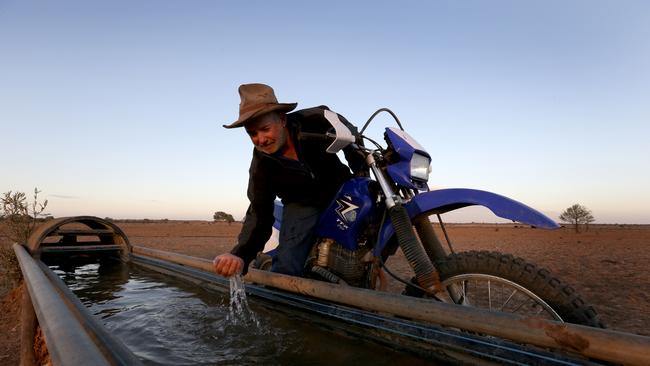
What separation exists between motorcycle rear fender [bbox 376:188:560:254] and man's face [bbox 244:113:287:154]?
993 mm

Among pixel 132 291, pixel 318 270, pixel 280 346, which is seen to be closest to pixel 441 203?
pixel 318 270

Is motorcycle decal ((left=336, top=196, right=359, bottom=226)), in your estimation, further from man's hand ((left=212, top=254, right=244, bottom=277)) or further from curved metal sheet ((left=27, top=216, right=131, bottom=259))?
curved metal sheet ((left=27, top=216, right=131, bottom=259))

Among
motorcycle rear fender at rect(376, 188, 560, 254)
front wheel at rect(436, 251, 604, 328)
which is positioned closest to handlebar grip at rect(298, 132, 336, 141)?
motorcycle rear fender at rect(376, 188, 560, 254)

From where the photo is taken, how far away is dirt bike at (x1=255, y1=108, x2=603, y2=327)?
1.91 metres

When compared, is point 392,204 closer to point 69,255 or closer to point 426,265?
point 426,265

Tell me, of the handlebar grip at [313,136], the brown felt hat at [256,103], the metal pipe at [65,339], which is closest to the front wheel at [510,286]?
the handlebar grip at [313,136]

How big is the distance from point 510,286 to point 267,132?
184 cm

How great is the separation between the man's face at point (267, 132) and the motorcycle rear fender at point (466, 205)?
993 mm

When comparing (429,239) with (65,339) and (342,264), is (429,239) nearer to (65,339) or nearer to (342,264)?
(342,264)

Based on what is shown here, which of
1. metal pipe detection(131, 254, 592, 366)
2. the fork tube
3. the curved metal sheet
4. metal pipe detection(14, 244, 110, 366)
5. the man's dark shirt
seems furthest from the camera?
the curved metal sheet

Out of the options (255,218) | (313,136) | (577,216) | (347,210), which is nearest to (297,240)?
(255,218)

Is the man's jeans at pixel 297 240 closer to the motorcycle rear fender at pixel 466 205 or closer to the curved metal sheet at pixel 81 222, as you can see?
the motorcycle rear fender at pixel 466 205

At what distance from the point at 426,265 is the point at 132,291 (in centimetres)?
340

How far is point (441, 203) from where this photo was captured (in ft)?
7.48
